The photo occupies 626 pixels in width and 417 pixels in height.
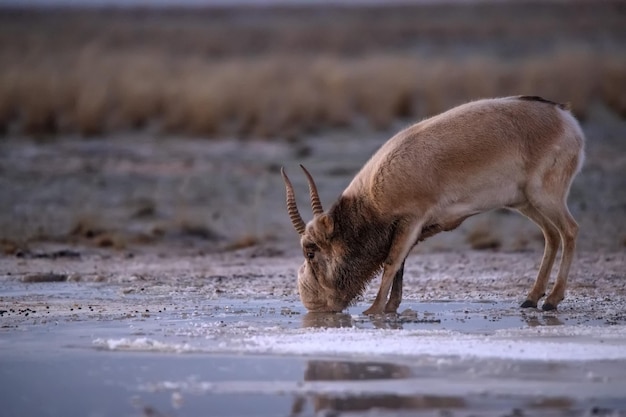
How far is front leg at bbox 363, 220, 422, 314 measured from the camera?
10.6 meters

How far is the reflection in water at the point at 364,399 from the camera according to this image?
276 inches

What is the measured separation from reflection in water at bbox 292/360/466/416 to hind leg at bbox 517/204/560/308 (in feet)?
11.0

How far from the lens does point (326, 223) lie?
10.7m

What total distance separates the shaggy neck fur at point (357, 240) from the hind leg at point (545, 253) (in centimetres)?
132

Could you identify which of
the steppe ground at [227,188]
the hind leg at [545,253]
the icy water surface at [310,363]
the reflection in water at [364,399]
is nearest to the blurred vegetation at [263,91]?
the steppe ground at [227,188]

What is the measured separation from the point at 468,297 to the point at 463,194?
49.5 inches

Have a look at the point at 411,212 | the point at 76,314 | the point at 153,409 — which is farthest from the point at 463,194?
the point at 153,409

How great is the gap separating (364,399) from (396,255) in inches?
140

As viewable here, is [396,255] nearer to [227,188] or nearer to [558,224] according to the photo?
[558,224]

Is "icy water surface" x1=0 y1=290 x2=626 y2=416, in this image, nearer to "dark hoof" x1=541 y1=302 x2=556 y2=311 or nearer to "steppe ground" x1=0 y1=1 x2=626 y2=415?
"steppe ground" x1=0 y1=1 x2=626 y2=415

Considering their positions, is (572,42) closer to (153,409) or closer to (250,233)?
(250,233)

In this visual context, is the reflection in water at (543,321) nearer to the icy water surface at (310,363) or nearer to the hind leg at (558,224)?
the icy water surface at (310,363)

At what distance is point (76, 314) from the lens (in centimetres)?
1063

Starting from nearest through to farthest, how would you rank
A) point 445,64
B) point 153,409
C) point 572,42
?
1. point 153,409
2. point 445,64
3. point 572,42
